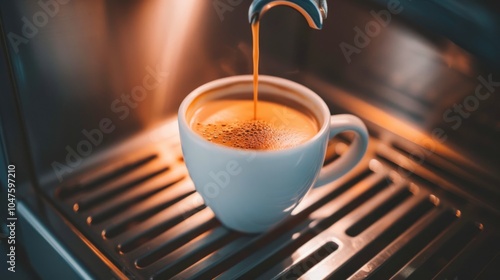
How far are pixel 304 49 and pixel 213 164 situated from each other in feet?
0.70

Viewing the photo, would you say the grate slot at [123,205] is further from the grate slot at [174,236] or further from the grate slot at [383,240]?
the grate slot at [383,240]

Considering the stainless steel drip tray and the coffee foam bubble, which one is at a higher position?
the coffee foam bubble

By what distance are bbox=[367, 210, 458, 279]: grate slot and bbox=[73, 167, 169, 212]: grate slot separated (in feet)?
0.63

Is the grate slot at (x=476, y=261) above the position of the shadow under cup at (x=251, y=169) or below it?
below

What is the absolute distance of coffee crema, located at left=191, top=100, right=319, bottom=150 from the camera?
40 cm

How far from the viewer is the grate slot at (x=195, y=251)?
1.24 feet

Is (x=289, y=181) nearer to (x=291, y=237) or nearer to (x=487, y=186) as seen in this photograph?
(x=291, y=237)

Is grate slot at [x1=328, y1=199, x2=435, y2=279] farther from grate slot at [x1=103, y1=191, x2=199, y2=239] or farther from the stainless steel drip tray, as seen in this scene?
grate slot at [x1=103, y1=191, x2=199, y2=239]

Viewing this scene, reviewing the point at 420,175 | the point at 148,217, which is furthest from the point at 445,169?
the point at 148,217

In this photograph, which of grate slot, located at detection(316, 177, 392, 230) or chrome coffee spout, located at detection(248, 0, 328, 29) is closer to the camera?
chrome coffee spout, located at detection(248, 0, 328, 29)

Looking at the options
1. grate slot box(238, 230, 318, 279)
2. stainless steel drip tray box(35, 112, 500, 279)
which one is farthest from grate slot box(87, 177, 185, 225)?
grate slot box(238, 230, 318, 279)

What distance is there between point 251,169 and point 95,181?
154mm

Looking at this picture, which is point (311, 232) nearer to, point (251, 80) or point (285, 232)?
point (285, 232)

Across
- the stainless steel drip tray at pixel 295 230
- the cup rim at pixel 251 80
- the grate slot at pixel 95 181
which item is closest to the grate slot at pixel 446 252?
the stainless steel drip tray at pixel 295 230
